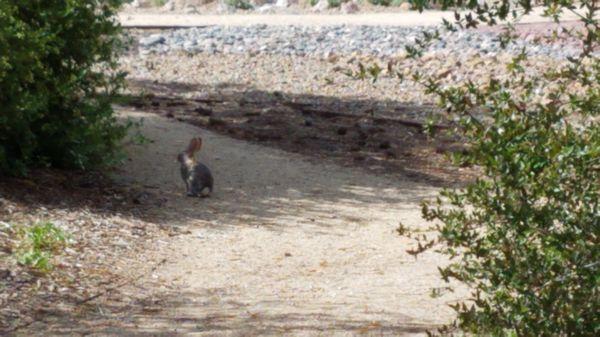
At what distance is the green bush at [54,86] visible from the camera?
922cm

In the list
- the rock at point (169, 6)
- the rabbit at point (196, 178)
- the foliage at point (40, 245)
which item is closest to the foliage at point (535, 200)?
the foliage at point (40, 245)

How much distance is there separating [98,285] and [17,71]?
2456mm

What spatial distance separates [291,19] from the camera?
26.2 metres

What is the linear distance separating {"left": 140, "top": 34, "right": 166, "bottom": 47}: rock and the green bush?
10.0 metres

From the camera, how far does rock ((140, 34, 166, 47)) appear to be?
20.5 metres

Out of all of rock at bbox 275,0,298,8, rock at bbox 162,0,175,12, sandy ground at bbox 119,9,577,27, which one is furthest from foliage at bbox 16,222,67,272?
rock at bbox 275,0,298,8

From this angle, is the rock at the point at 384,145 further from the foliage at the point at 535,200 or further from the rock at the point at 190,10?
the rock at the point at 190,10

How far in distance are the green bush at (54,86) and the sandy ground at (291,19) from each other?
44.3ft

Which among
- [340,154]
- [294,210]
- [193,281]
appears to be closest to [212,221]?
[294,210]

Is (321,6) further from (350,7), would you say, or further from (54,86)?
(54,86)

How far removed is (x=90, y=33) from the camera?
10078 mm

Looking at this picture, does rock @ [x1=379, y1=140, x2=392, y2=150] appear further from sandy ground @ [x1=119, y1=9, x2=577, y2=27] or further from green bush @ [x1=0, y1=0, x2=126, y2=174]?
sandy ground @ [x1=119, y1=9, x2=577, y2=27]

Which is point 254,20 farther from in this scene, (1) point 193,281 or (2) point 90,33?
(1) point 193,281

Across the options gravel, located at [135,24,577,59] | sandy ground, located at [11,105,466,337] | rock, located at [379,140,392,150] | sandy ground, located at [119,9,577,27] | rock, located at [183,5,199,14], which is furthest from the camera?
rock, located at [183,5,199,14]
